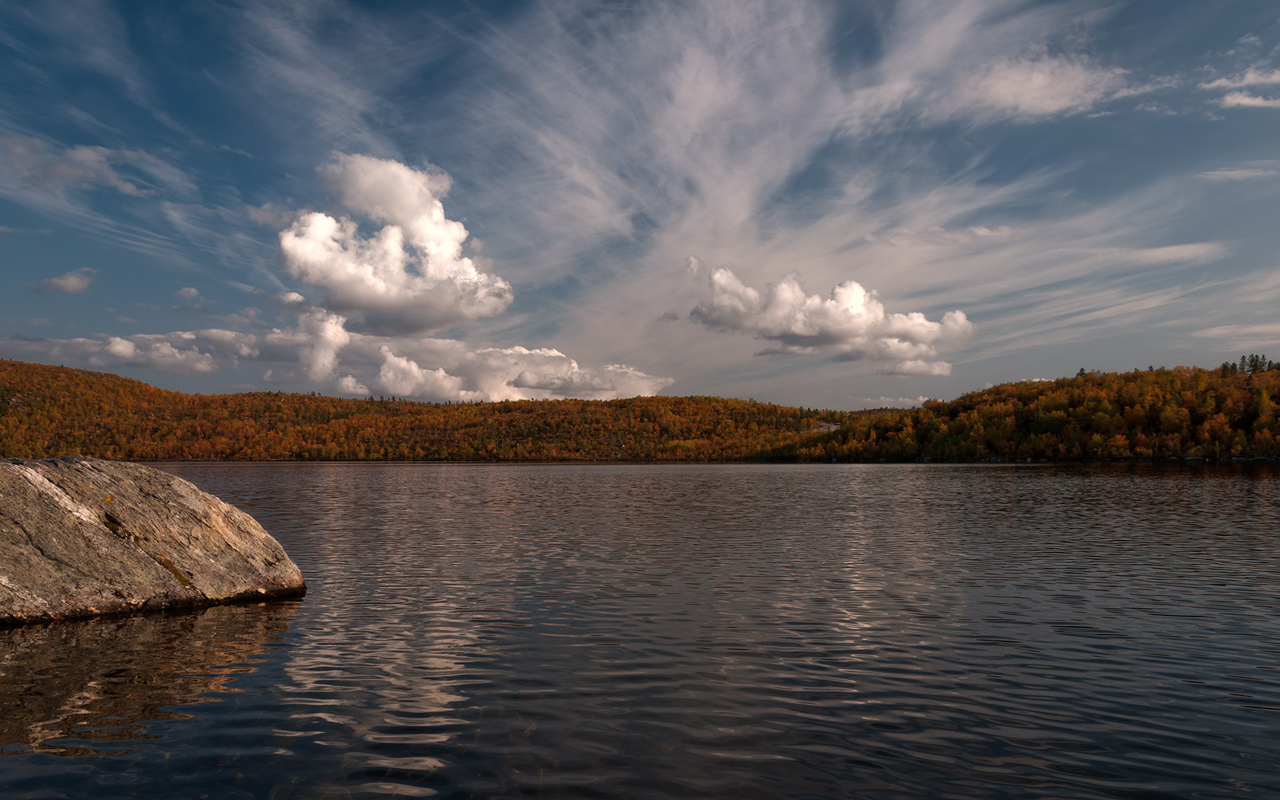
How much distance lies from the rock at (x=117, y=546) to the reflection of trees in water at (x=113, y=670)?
27.0 inches

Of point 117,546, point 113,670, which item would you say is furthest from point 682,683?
point 117,546

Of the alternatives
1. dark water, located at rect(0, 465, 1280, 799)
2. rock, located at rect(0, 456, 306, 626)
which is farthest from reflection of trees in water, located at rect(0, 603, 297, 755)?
rock, located at rect(0, 456, 306, 626)

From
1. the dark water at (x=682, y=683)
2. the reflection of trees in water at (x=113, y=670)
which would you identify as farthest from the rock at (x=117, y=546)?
the dark water at (x=682, y=683)

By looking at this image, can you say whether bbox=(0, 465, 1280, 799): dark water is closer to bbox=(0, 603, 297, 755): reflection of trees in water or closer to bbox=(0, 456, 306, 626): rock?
bbox=(0, 603, 297, 755): reflection of trees in water

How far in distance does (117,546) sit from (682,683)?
17166 millimetres

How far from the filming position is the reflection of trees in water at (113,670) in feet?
35.9

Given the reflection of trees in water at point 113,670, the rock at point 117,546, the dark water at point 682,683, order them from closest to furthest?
the dark water at point 682,683, the reflection of trees in water at point 113,670, the rock at point 117,546

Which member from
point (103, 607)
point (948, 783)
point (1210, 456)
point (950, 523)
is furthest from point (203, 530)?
point (1210, 456)

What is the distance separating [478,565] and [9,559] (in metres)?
14.7

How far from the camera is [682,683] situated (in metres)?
13.4

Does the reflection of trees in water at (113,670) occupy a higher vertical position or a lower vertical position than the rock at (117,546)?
lower

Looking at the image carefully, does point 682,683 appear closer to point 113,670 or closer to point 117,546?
point 113,670

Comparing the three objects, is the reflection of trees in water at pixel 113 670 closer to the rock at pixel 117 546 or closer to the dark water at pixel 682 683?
the dark water at pixel 682 683

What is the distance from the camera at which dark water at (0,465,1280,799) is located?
30.8 feet
